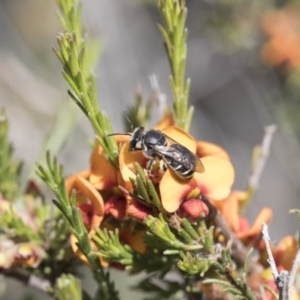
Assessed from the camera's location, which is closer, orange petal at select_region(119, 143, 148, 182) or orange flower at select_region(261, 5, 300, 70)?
orange petal at select_region(119, 143, 148, 182)

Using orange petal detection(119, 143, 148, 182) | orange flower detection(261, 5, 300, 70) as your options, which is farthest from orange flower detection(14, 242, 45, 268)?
orange flower detection(261, 5, 300, 70)

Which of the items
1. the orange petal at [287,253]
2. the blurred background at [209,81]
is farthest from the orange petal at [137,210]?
the blurred background at [209,81]

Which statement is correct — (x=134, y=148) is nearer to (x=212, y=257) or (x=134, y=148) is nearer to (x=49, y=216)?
(x=212, y=257)

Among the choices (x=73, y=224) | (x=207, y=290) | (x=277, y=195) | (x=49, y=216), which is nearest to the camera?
(x=73, y=224)

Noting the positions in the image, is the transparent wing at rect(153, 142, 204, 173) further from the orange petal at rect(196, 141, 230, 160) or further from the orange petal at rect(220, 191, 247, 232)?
the orange petal at rect(220, 191, 247, 232)

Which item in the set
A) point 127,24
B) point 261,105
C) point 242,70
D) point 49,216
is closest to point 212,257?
point 49,216

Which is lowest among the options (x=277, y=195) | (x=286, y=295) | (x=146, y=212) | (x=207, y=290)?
(x=277, y=195)

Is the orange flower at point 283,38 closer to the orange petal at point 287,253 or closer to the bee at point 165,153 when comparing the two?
the orange petal at point 287,253
